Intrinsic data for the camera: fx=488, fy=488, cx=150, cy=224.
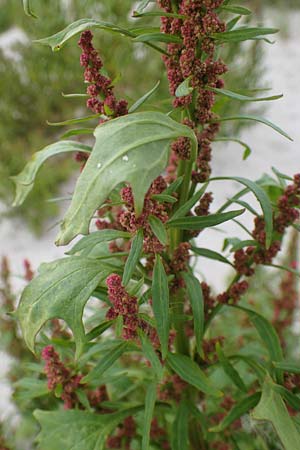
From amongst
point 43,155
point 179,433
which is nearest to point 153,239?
point 43,155

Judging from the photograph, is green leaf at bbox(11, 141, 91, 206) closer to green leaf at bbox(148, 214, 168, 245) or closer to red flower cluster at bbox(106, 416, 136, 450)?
green leaf at bbox(148, 214, 168, 245)

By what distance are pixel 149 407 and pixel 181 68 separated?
17.2 inches

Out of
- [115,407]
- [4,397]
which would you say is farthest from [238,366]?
[4,397]

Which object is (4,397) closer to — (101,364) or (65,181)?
(101,364)

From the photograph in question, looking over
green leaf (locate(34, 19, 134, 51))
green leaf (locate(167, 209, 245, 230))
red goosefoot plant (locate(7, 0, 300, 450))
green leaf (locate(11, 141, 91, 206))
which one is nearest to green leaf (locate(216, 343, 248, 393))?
red goosefoot plant (locate(7, 0, 300, 450))

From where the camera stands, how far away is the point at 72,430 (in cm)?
71

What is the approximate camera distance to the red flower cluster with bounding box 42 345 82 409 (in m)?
0.71

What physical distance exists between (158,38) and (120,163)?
8.5 inches

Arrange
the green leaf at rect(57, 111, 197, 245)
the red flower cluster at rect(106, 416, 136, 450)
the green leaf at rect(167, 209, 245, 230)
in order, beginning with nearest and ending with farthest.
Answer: the green leaf at rect(57, 111, 197, 245) → the green leaf at rect(167, 209, 245, 230) → the red flower cluster at rect(106, 416, 136, 450)

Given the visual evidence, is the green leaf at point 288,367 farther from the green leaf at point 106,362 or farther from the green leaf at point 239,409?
the green leaf at point 106,362

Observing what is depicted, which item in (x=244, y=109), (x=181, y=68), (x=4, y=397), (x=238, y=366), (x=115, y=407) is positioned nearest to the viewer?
(x=181, y=68)

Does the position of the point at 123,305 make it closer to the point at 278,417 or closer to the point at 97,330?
the point at 97,330

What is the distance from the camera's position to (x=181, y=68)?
54 cm

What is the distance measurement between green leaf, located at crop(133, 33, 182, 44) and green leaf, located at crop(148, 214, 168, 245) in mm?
186
